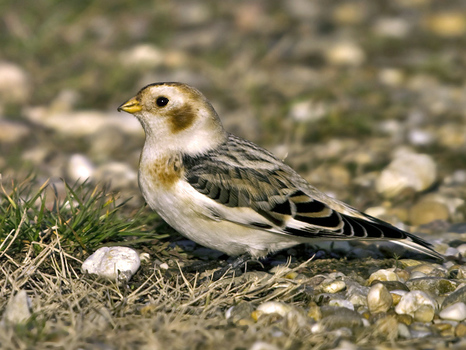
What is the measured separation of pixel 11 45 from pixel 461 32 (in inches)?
187

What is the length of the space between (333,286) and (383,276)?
31 centimetres

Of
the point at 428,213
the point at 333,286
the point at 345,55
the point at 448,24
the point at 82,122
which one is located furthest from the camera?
the point at 448,24

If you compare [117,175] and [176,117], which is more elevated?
[176,117]

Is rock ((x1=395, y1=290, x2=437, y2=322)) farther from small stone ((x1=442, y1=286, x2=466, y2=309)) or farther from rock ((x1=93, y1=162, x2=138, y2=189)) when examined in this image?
rock ((x1=93, y1=162, x2=138, y2=189))

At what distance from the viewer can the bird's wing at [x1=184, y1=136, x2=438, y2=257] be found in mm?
3529

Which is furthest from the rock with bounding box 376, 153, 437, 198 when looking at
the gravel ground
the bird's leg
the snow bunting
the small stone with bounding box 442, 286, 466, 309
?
the small stone with bounding box 442, 286, 466, 309

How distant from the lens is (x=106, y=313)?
287cm

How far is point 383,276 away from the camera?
3.54 meters

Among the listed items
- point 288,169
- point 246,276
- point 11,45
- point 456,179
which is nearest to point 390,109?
point 456,179

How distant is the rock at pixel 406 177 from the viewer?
4914mm

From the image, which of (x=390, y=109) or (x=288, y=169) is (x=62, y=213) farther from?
(x=390, y=109)

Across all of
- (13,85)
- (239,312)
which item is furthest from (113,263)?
(13,85)

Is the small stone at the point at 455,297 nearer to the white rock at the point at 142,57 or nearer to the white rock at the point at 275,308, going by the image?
the white rock at the point at 275,308

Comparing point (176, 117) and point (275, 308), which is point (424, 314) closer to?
point (275, 308)
